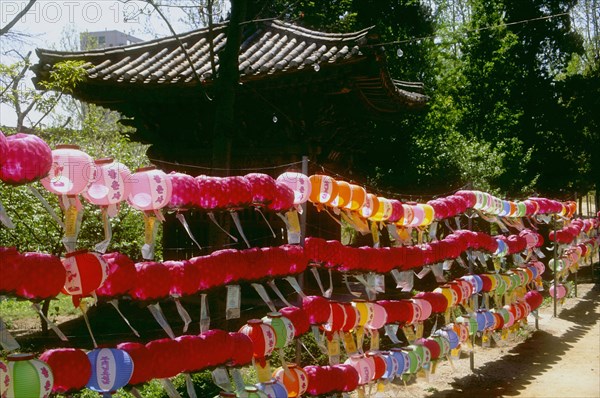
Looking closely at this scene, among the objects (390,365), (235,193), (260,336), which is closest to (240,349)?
(260,336)

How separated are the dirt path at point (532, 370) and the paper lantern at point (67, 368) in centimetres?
400

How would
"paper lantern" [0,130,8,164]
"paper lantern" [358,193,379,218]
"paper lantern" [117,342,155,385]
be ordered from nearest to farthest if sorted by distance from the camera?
"paper lantern" [0,130,8,164] < "paper lantern" [117,342,155,385] < "paper lantern" [358,193,379,218]

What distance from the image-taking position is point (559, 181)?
→ 19.7 meters

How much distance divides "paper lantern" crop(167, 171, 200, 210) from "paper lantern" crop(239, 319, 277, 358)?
1184 millimetres

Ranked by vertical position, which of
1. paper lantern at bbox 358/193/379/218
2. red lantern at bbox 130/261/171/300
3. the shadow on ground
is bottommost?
the shadow on ground

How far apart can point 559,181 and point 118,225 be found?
1507 cm

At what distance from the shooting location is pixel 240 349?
15.4 ft

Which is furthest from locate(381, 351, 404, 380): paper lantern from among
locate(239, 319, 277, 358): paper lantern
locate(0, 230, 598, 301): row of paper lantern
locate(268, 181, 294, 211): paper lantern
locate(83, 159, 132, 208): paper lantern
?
locate(83, 159, 132, 208): paper lantern

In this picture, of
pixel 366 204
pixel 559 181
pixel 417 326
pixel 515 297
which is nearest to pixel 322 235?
pixel 515 297

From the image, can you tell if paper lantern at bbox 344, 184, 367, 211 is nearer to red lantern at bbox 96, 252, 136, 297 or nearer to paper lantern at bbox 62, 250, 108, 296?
red lantern at bbox 96, 252, 136, 297

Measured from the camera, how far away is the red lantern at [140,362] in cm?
402

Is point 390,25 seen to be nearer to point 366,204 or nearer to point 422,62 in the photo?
point 422,62

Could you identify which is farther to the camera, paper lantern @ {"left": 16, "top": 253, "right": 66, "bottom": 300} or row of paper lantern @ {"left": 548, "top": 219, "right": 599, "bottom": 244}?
row of paper lantern @ {"left": 548, "top": 219, "right": 599, "bottom": 244}

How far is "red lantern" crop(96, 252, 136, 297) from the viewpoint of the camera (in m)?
3.91
